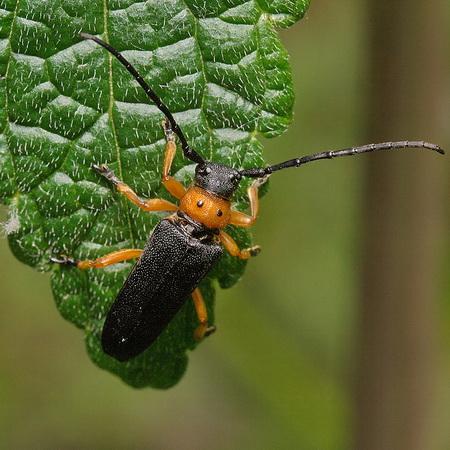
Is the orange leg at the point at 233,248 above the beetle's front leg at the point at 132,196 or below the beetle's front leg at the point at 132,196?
below

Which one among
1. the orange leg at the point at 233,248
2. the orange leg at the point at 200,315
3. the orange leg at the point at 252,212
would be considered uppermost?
the orange leg at the point at 252,212

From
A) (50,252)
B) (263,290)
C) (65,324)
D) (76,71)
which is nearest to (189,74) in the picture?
(76,71)

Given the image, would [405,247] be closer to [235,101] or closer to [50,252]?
[235,101]

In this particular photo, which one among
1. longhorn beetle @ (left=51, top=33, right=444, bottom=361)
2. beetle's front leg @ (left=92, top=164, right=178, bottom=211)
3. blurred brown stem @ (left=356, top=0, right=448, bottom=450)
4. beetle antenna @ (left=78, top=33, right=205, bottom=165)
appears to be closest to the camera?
beetle antenna @ (left=78, top=33, right=205, bottom=165)

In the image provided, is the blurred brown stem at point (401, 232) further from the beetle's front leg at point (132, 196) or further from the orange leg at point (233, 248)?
the beetle's front leg at point (132, 196)

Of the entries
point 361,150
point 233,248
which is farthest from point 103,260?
point 361,150

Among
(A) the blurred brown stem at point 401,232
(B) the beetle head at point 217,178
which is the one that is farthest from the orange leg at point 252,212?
(A) the blurred brown stem at point 401,232

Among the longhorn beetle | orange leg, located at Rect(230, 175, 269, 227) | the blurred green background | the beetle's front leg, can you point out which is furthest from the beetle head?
the blurred green background

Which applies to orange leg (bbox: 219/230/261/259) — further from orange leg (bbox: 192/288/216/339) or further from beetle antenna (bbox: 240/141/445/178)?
beetle antenna (bbox: 240/141/445/178)
